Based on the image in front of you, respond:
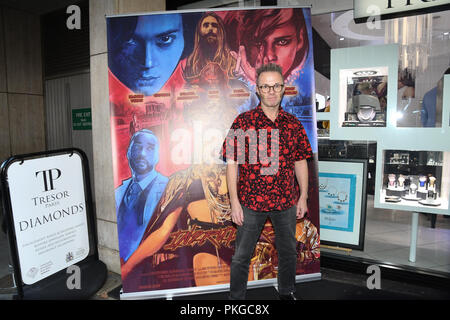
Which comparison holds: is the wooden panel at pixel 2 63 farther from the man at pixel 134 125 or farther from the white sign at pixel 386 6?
the white sign at pixel 386 6

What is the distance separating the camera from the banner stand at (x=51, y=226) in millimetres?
2109

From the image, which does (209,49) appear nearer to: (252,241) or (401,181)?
(252,241)

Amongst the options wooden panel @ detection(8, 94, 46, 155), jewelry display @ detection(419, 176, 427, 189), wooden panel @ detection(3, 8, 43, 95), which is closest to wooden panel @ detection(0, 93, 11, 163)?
wooden panel @ detection(8, 94, 46, 155)

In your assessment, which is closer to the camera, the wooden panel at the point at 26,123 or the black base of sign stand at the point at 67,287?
the black base of sign stand at the point at 67,287

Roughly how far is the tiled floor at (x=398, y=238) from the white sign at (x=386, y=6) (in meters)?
1.64

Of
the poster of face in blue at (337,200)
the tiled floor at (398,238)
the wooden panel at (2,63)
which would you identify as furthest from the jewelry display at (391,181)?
the wooden panel at (2,63)

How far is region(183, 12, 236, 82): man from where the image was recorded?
2.20 metres

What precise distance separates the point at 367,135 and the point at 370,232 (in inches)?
39.5

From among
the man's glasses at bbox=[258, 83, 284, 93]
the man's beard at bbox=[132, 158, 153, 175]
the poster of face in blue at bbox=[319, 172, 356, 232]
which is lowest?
the poster of face in blue at bbox=[319, 172, 356, 232]

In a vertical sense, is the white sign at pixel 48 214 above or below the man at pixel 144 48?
below

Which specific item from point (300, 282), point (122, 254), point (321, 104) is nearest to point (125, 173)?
point (122, 254)

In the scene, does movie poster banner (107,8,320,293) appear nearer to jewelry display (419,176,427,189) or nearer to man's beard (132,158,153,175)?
man's beard (132,158,153,175)

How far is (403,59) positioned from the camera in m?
2.57
